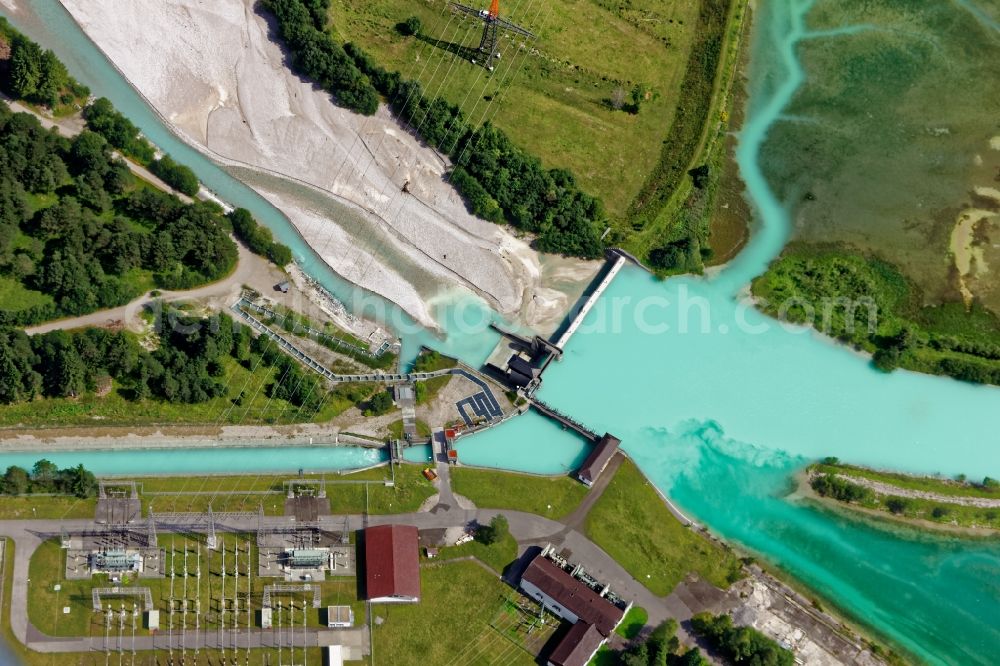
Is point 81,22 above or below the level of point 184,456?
above

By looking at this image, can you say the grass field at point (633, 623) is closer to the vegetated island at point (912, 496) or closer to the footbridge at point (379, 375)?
the footbridge at point (379, 375)

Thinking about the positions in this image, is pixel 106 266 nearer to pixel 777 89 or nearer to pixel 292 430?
pixel 292 430

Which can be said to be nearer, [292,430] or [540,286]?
[292,430]

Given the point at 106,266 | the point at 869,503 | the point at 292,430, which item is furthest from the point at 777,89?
the point at 106,266

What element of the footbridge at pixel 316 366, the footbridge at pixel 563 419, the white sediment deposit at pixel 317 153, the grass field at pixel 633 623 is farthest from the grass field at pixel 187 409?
the grass field at pixel 633 623

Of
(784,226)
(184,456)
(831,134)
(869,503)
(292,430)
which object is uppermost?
(831,134)
